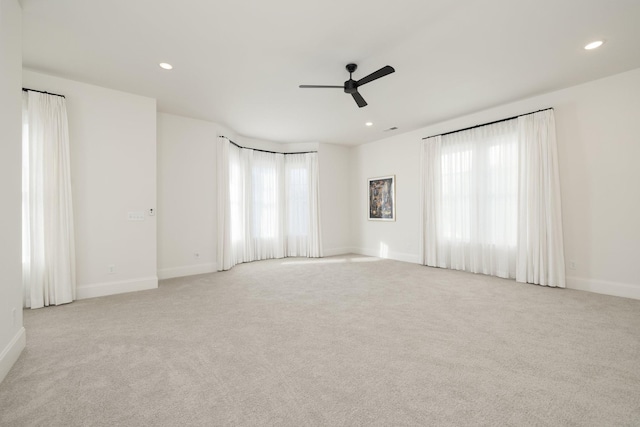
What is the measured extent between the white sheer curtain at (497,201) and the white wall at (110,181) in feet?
17.6

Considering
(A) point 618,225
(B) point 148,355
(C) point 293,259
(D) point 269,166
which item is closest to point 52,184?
(B) point 148,355

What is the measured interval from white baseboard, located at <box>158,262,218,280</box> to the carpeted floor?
1.04m

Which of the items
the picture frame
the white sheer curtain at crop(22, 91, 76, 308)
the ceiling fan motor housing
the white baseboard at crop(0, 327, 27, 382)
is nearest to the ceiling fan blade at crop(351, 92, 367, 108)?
the ceiling fan motor housing

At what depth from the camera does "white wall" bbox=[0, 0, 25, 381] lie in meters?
2.03

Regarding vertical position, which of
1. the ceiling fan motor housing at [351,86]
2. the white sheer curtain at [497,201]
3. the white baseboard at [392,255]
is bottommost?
the white baseboard at [392,255]

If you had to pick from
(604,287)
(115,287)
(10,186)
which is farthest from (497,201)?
(115,287)

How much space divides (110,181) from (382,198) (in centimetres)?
565

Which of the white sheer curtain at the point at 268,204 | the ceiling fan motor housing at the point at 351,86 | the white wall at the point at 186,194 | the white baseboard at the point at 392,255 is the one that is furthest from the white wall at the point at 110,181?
the white baseboard at the point at 392,255

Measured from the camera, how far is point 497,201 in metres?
4.91

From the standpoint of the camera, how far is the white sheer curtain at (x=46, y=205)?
344 centimetres

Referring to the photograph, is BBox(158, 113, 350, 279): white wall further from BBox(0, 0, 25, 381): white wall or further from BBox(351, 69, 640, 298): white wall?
BBox(351, 69, 640, 298): white wall

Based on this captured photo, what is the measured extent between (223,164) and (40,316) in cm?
355

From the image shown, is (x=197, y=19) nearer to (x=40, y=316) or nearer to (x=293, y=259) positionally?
(x=40, y=316)

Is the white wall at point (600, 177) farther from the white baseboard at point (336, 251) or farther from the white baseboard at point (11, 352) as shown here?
the white baseboard at point (11, 352)
